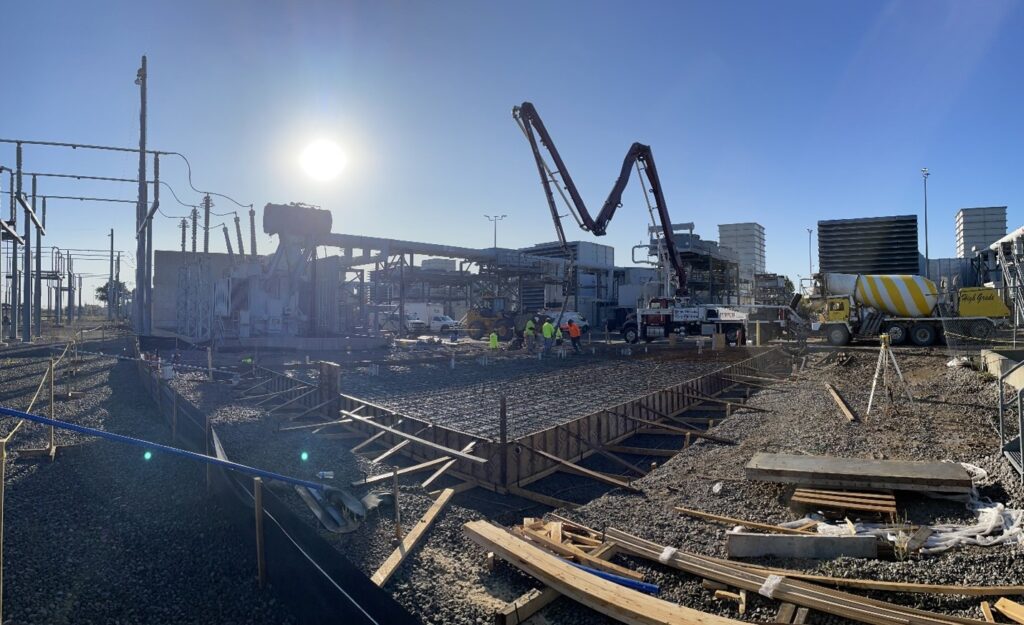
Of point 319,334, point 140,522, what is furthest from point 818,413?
point 319,334

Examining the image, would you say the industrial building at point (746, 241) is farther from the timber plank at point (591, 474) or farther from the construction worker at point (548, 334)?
the timber plank at point (591, 474)

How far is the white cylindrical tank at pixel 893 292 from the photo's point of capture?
2033cm

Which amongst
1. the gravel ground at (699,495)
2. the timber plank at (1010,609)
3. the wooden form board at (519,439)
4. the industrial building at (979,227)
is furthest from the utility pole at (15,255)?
the industrial building at (979,227)

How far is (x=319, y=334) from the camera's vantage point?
2736 cm

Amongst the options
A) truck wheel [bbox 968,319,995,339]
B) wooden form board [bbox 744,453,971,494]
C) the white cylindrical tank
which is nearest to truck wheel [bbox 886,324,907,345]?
the white cylindrical tank

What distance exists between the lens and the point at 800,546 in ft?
16.7

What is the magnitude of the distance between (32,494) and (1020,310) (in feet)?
69.5

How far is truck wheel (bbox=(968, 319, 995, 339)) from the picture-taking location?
731 inches

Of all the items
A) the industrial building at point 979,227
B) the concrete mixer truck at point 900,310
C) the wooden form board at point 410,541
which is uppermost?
the industrial building at point 979,227

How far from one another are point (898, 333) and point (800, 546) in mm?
18868

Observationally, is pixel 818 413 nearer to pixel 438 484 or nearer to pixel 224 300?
pixel 438 484

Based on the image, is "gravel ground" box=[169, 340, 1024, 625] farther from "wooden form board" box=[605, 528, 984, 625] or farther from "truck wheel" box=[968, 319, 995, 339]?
"truck wheel" box=[968, 319, 995, 339]

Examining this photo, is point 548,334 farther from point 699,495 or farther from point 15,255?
point 15,255

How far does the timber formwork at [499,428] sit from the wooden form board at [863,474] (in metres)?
2.68
